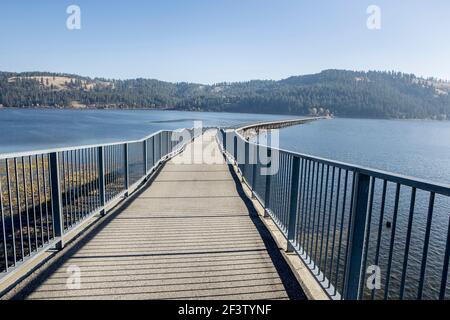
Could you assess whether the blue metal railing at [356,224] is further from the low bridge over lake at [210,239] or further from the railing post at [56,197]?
the railing post at [56,197]

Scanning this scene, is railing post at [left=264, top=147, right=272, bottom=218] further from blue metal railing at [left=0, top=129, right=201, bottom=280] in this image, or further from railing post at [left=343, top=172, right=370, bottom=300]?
railing post at [left=343, top=172, right=370, bottom=300]

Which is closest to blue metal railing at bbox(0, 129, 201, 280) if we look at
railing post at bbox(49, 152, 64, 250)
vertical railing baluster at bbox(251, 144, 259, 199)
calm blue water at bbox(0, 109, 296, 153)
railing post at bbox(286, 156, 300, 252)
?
railing post at bbox(49, 152, 64, 250)

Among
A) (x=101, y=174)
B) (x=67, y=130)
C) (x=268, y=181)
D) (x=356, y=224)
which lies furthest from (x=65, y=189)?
→ (x=67, y=130)

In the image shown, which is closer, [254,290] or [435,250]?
[254,290]

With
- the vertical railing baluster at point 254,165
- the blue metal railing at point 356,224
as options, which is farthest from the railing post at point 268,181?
the vertical railing baluster at point 254,165

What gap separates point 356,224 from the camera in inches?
116

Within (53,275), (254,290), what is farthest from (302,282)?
(53,275)

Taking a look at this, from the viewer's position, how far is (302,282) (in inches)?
152

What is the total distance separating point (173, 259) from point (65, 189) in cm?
250

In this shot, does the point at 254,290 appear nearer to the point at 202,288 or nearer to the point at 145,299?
the point at 202,288

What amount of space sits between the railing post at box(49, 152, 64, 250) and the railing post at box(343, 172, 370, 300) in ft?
12.1

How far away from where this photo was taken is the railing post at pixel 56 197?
4.43 meters

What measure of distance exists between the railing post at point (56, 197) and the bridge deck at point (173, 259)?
9.8 inches
